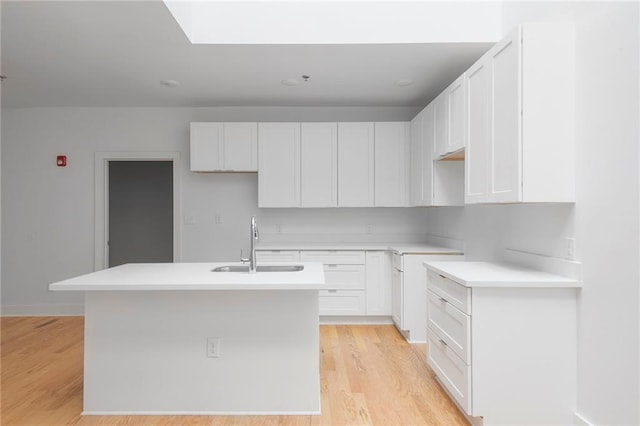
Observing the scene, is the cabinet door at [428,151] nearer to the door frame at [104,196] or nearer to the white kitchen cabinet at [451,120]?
the white kitchen cabinet at [451,120]

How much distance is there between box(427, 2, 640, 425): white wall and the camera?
6.09 feet

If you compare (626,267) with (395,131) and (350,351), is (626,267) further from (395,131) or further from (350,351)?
(395,131)

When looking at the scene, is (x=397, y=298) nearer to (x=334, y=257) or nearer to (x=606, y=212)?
(x=334, y=257)

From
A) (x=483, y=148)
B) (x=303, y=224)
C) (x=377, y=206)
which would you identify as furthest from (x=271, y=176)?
(x=483, y=148)

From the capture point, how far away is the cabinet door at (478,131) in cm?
265

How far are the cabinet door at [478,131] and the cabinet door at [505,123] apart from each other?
0.07 metres

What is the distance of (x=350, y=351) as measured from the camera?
364cm

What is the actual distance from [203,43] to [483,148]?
2118 millimetres

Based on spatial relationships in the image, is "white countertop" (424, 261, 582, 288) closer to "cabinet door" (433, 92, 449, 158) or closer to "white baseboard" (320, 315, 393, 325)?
"cabinet door" (433, 92, 449, 158)

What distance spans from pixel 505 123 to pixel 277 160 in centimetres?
270

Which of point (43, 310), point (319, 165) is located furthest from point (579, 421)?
point (43, 310)

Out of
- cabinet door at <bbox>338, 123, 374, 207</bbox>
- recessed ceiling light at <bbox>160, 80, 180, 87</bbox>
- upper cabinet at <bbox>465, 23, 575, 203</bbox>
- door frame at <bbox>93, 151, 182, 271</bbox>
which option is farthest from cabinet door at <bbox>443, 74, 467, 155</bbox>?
door frame at <bbox>93, 151, 182, 271</bbox>

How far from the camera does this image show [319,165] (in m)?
4.64

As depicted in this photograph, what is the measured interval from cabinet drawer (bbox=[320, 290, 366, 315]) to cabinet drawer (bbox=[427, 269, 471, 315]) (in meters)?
1.49
